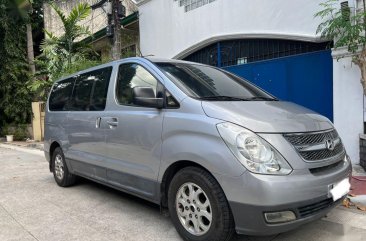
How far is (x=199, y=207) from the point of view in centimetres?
344

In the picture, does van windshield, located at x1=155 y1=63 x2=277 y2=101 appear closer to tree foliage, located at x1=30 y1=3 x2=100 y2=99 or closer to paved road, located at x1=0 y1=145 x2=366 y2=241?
paved road, located at x1=0 y1=145 x2=366 y2=241

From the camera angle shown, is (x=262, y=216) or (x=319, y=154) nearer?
(x=262, y=216)

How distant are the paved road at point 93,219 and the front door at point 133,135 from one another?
0.43 metres

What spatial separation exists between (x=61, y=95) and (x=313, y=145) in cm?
439

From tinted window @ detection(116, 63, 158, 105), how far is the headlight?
1189 mm

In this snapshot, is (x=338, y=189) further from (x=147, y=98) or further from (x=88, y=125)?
(x=88, y=125)

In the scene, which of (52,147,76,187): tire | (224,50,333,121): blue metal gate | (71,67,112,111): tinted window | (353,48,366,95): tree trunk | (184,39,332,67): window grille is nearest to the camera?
(71,67,112,111): tinted window

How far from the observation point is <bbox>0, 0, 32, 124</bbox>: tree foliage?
15534 mm

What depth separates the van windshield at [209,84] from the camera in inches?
152

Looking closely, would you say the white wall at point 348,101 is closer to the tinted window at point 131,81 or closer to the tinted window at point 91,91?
the tinted window at point 131,81

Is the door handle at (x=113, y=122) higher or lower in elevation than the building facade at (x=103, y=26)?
lower

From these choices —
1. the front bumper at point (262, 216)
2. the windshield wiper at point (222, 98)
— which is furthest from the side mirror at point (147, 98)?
the front bumper at point (262, 216)

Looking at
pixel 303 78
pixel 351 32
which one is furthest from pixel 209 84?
pixel 303 78

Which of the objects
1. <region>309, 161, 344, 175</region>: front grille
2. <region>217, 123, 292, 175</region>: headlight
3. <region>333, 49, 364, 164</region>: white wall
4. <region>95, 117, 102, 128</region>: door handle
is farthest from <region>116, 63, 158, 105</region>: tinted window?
<region>333, 49, 364, 164</region>: white wall
